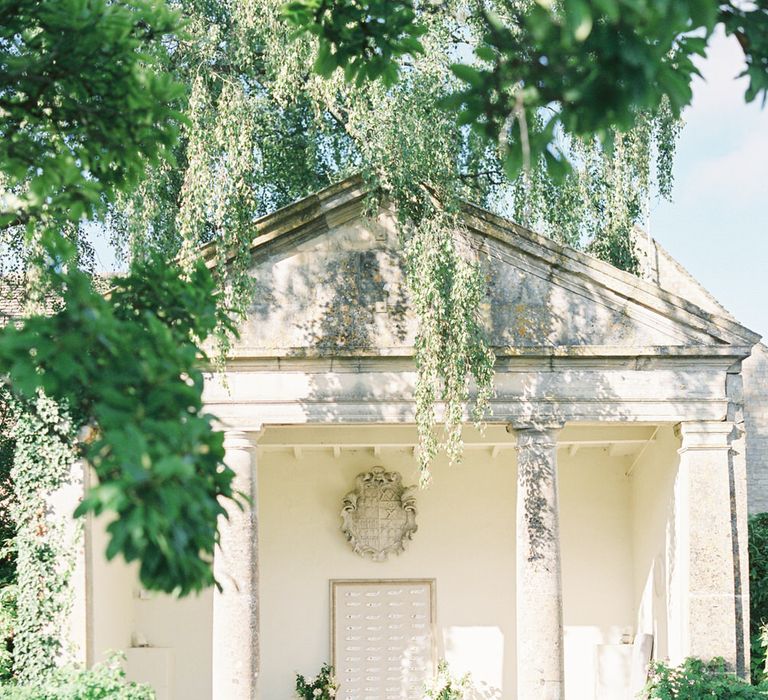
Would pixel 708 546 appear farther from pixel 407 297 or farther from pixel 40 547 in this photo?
pixel 40 547

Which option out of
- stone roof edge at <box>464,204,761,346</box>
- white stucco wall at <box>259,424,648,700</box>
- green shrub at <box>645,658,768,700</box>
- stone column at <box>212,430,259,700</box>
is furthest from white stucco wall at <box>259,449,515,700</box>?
stone roof edge at <box>464,204,761,346</box>

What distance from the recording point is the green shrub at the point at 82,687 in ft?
35.3

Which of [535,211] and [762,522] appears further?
[762,522]

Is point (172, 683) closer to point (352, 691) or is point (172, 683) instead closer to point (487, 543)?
point (352, 691)

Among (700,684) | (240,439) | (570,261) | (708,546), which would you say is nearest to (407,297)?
(570,261)

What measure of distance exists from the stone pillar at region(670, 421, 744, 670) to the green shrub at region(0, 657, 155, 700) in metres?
5.16

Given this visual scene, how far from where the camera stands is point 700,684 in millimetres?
11508

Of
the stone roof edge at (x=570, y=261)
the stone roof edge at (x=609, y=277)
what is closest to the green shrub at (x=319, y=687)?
the stone roof edge at (x=570, y=261)

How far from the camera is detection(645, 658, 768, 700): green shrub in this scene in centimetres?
1138

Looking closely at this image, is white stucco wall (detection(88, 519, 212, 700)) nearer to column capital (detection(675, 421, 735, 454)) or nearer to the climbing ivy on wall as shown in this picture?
the climbing ivy on wall

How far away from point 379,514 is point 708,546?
4.63m

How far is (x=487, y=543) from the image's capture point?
1534 centimetres

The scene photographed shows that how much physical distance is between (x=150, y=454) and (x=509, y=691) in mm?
12025

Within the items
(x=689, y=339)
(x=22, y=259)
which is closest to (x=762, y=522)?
(x=689, y=339)
